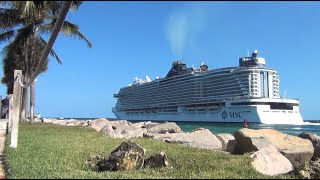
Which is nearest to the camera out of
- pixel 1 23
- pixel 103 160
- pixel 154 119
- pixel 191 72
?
pixel 103 160

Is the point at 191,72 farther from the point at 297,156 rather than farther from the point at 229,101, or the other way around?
the point at 297,156

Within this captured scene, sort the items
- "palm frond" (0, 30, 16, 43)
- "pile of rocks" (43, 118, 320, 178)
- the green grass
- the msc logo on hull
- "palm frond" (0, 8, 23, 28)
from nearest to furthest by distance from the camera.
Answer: the green grass, "pile of rocks" (43, 118, 320, 178), "palm frond" (0, 8, 23, 28), "palm frond" (0, 30, 16, 43), the msc logo on hull

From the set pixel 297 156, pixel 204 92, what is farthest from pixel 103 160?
pixel 204 92

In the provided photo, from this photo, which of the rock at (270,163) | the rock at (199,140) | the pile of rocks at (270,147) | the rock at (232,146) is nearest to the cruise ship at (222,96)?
the rock at (199,140)

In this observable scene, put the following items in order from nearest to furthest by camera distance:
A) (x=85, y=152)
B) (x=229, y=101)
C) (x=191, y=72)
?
1. (x=85, y=152)
2. (x=229, y=101)
3. (x=191, y=72)

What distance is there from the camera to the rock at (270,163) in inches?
302

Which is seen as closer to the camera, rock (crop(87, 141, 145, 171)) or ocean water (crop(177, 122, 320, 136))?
rock (crop(87, 141, 145, 171))

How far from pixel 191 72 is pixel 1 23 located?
46.3 m

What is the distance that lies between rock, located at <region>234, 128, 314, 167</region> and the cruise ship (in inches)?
1745

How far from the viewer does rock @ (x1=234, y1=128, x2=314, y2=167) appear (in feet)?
32.6

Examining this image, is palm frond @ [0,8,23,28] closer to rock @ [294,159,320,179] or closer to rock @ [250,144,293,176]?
rock @ [250,144,293,176]

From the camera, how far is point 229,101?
58.8 metres

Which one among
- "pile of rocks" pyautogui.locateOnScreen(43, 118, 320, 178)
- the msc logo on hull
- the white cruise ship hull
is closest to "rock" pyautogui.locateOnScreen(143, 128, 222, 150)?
"pile of rocks" pyautogui.locateOnScreen(43, 118, 320, 178)

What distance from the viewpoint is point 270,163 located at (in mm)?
7926
